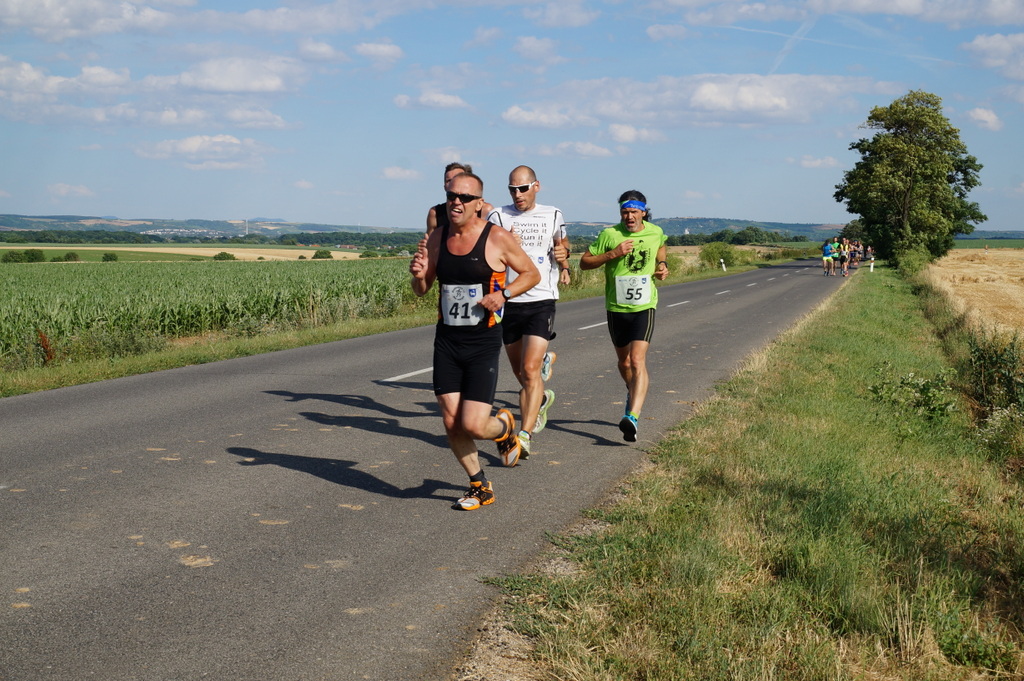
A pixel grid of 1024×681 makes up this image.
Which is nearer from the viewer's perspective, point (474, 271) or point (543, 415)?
point (474, 271)

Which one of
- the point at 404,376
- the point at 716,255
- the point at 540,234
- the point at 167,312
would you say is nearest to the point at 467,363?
the point at 540,234

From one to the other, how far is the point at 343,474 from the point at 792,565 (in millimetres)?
3290

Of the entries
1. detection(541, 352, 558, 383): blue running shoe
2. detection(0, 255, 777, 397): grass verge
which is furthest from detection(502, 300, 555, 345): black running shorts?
detection(0, 255, 777, 397): grass verge

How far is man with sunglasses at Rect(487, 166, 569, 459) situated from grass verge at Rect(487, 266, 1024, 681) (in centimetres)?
121

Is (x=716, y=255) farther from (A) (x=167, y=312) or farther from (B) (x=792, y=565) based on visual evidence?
(B) (x=792, y=565)

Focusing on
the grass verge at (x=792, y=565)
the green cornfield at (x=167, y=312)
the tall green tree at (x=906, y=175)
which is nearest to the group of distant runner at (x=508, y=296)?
the grass verge at (x=792, y=565)

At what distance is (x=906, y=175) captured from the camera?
186 feet

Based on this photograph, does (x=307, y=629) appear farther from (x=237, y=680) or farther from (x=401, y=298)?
(x=401, y=298)

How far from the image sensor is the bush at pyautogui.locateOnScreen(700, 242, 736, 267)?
59750 millimetres

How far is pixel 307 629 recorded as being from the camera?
3740 millimetres

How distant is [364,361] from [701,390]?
4.97 metres

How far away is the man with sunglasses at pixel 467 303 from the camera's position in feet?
17.5

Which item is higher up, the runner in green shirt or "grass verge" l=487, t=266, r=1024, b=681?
the runner in green shirt

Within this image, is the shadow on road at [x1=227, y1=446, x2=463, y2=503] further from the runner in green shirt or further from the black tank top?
the runner in green shirt
